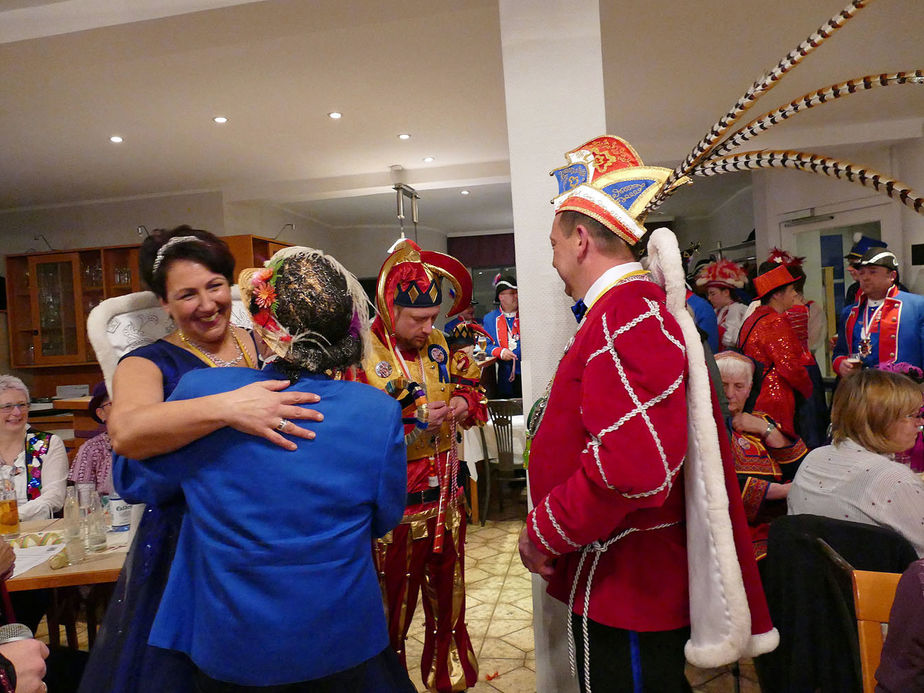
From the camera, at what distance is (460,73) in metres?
3.91

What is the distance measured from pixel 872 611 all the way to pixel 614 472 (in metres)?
0.70

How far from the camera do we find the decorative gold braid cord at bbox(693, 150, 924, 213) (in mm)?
994

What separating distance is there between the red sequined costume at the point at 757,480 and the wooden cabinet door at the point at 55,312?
6953 millimetres

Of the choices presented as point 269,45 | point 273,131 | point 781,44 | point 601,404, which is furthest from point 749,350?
point 273,131

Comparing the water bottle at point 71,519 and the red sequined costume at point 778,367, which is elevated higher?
the red sequined costume at point 778,367

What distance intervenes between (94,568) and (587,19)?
94.1 inches

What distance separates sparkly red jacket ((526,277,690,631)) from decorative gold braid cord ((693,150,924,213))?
12.6 inches

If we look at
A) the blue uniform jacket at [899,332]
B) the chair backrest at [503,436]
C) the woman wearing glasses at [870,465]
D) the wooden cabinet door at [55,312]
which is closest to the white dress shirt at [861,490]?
the woman wearing glasses at [870,465]

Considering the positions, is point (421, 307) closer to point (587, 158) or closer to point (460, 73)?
point (587, 158)

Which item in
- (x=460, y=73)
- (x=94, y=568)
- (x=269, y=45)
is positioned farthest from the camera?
(x=460, y=73)

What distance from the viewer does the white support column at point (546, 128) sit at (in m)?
1.97

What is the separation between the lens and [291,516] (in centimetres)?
100

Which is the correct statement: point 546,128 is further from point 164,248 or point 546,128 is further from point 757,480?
point 757,480

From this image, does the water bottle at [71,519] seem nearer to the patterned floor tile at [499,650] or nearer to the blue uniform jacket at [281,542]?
the blue uniform jacket at [281,542]
